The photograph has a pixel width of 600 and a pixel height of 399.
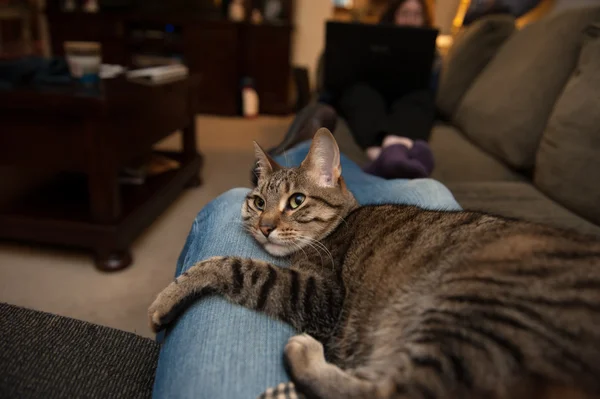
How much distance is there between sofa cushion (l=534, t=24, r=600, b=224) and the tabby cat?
692 mm

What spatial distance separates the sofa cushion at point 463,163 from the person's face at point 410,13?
1.30 meters

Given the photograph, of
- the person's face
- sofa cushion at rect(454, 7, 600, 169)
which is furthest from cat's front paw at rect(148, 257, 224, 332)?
the person's face

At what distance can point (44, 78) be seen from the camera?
2.00 m

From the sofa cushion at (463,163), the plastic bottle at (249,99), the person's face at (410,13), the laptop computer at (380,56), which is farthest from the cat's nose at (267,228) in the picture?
the plastic bottle at (249,99)

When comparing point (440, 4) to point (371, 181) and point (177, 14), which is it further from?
point (371, 181)

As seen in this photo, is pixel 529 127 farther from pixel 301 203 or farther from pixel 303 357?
pixel 303 357

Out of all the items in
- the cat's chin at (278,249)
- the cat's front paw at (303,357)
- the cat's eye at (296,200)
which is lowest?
the cat's front paw at (303,357)

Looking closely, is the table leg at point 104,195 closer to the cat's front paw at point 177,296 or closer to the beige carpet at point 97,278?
the beige carpet at point 97,278

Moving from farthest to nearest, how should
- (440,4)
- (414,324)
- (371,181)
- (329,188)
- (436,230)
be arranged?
(440,4) → (371,181) → (329,188) → (436,230) → (414,324)

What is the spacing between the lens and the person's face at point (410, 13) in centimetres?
316

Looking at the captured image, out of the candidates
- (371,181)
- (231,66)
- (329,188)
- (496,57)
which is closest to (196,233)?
(329,188)

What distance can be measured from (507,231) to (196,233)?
0.79 m

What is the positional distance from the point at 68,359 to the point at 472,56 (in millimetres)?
2672

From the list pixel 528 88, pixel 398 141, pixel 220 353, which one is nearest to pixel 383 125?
pixel 398 141
